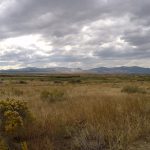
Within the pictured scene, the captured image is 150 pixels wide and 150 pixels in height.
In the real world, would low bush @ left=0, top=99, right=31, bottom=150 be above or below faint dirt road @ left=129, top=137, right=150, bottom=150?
above

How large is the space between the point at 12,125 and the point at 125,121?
2957mm

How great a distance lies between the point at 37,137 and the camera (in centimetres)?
708

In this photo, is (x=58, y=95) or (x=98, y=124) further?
(x=58, y=95)

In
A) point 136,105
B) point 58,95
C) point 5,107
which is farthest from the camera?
point 58,95

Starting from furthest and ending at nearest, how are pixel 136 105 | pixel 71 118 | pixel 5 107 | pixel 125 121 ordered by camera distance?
pixel 136 105 < pixel 71 118 < pixel 125 121 < pixel 5 107

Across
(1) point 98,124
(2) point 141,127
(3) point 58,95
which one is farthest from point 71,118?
(3) point 58,95

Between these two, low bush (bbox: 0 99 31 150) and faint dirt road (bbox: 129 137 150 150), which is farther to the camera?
low bush (bbox: 0 99 31 150)

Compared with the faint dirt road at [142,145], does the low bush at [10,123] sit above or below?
above

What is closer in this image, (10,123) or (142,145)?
(142,145)

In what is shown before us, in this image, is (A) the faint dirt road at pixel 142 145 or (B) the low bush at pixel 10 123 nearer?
(A) the faint dirt road at pixel 142 145

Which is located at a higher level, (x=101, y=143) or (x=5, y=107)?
(x=5, y=107)

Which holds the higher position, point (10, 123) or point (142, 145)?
point (10, 123)

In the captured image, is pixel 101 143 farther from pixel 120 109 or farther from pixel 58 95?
Result: pixel 58 95

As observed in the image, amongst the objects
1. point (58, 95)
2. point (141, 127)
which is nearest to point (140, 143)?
point (141, 127)
